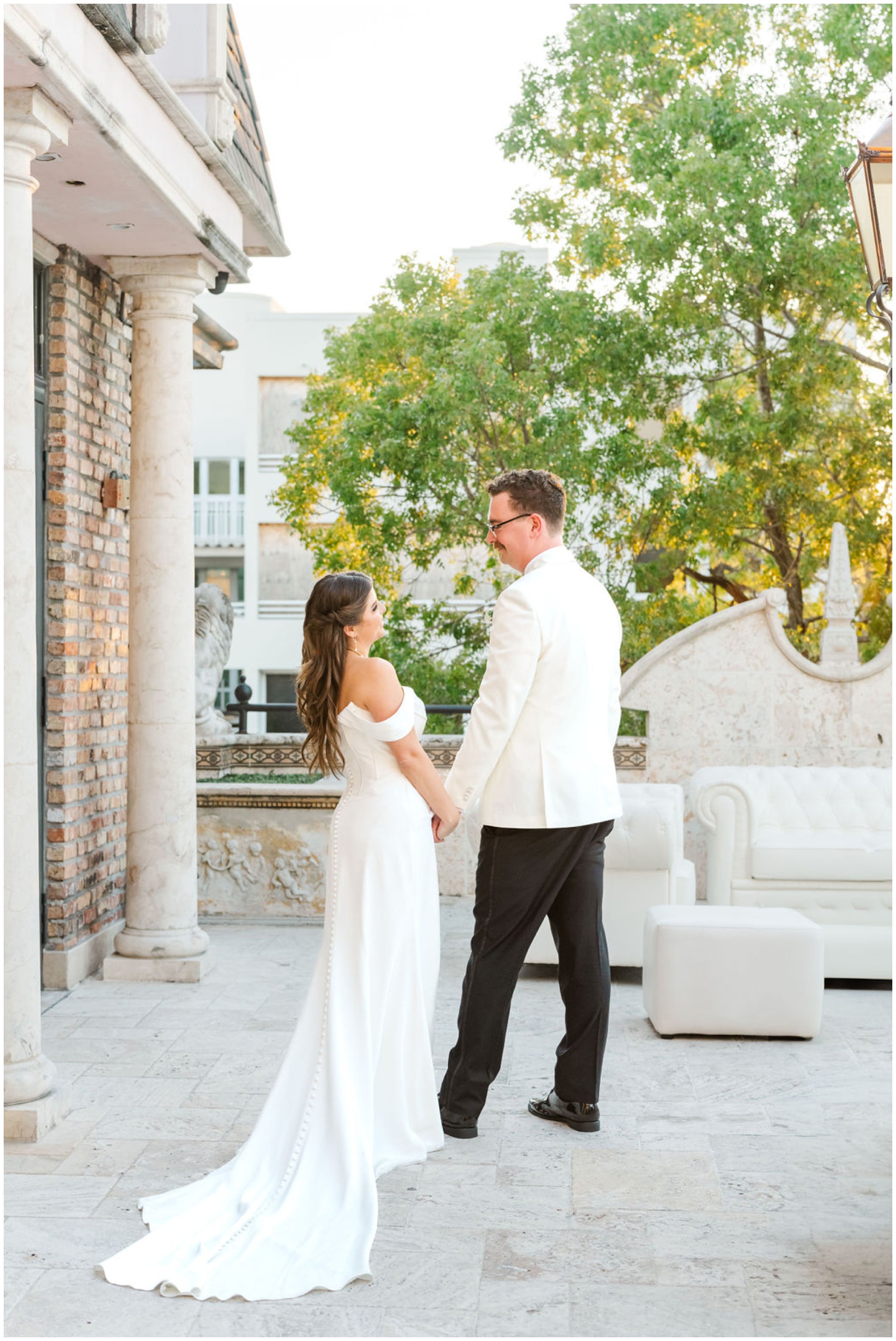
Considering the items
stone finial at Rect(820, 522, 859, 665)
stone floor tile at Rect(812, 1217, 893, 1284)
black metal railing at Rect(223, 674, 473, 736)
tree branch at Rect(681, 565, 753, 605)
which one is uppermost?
tree branch at Rect(681, 565, 753, 605)

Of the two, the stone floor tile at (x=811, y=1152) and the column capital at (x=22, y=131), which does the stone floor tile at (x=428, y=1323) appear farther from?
the column capital at (x=22, y=131)

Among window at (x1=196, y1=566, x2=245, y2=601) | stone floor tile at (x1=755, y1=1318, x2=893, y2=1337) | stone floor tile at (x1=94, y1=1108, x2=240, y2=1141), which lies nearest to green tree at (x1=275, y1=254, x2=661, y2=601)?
stone floor tile at (x1=94, y1=1108, x2=240, y2=1141)

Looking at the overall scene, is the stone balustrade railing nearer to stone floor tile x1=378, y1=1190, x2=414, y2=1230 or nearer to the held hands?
the held hands

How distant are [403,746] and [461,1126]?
1351 millimetres

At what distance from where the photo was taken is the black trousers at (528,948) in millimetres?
4520

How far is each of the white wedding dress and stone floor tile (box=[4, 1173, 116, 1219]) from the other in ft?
0.70

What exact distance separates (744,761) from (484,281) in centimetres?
597

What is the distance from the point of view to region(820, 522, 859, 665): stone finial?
922cm

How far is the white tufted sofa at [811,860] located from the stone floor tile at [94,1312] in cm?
435

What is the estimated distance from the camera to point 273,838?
8562 mm

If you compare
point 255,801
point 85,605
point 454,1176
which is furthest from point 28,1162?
point 255,801

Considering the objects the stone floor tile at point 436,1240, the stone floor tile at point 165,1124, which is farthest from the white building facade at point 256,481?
the stone floor tile at point 436,1240

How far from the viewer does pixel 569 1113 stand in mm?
4742

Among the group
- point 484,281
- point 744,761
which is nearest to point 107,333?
point 744,761
